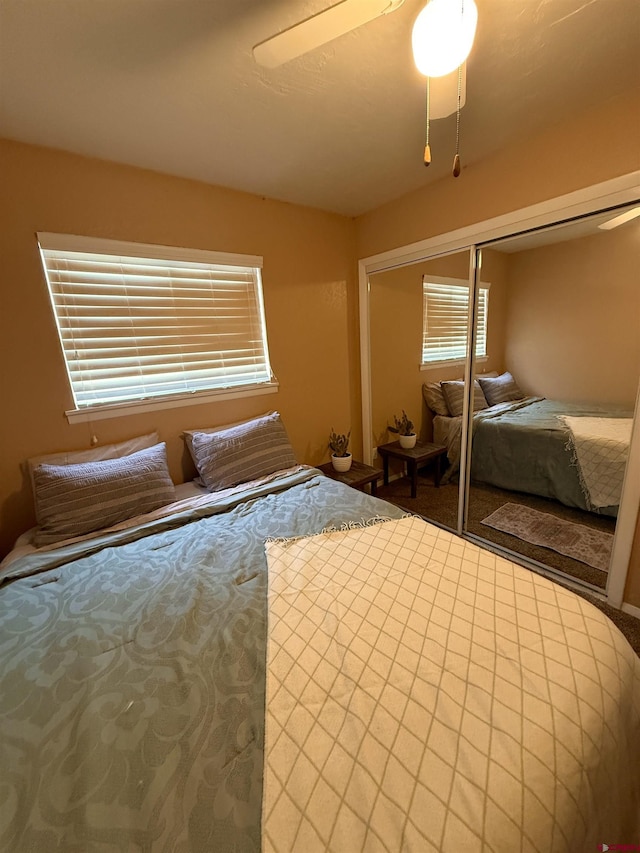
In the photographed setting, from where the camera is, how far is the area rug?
6.66 feet

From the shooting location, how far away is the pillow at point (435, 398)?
2734 mm

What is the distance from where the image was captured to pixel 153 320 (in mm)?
2021

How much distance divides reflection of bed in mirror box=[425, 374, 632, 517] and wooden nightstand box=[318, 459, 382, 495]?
0.68 meters

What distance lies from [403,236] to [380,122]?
93 centimetres

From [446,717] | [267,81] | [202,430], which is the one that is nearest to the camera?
[446,717]

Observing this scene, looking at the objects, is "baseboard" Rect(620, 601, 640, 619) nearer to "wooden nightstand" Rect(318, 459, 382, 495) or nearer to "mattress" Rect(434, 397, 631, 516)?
"mattress" Rect(434, 397, 631, 516)

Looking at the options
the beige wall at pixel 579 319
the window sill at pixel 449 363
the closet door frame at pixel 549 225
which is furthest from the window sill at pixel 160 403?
the beige wall at pixel 579 319

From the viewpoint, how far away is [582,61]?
128 cm

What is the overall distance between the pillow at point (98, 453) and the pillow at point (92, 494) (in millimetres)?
56

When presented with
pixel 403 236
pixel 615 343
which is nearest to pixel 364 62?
pixel 403 236

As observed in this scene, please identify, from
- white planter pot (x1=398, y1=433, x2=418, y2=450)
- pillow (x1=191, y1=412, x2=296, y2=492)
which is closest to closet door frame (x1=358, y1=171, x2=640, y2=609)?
white planter pot (x1=398, y1=433, x2=418, y2=450)

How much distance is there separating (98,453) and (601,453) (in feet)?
9.30

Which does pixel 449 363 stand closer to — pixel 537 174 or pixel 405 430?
pixel 405 430

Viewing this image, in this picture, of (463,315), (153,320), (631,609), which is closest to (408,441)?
(463,315)
